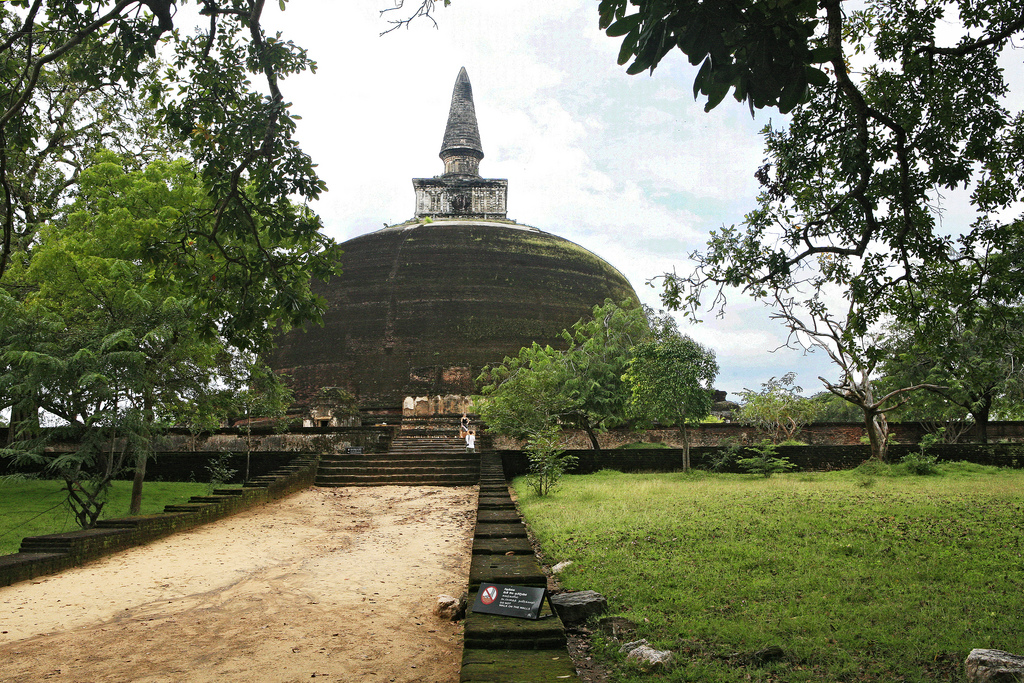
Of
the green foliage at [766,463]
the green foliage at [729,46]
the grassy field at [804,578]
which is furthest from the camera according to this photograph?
the green foliage at [766,463]

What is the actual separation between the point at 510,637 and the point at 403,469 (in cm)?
979

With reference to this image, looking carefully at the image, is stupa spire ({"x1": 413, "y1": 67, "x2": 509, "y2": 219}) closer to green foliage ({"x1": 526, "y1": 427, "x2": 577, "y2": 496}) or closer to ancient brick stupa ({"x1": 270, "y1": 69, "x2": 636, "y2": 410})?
ancient brick stupa ({"x1": 270, "y1": 69, "x2": 636, "y2": 410})

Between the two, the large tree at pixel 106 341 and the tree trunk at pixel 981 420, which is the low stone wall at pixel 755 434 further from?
the large tree at pixel 106 341

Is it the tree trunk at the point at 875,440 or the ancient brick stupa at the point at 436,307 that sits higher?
the ancient brick stupa at the point at 436,307

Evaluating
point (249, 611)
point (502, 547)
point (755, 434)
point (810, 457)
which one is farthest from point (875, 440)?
point (249, 611)

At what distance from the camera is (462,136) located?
3662cm

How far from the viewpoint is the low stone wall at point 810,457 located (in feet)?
47.4

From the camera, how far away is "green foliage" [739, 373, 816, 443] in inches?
763

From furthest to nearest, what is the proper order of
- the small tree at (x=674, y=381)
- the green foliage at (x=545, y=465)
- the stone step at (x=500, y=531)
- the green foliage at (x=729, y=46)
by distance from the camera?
the small tree at (x=674, y=381) < the green foliage at (x=545, y=465) < the stone step at (x=500, y=531) < the green foliage at (x=729, y=46)

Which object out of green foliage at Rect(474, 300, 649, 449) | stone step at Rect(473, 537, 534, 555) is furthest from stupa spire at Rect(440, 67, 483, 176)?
stone step at Rect(473, 537, 534, 555)

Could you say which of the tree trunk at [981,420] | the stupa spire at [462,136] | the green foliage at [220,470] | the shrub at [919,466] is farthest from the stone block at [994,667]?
the stupa spire at [462,136]

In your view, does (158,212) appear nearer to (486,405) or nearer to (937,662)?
(486,405)

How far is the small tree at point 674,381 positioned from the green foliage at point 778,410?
19.1 ft

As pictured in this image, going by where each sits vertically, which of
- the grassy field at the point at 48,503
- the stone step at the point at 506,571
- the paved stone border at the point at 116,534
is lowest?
the grassy field at the point at 48,503
